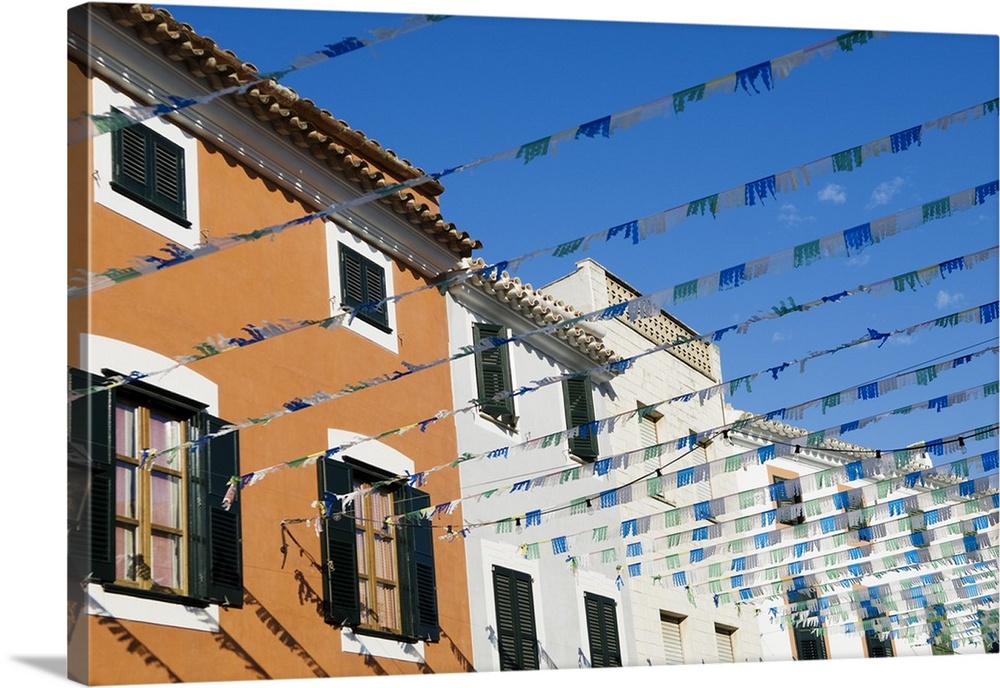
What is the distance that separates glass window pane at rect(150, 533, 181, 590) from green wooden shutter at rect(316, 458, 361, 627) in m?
1.19

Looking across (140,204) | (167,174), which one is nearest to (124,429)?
(140,204)

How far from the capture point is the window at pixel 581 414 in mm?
10523

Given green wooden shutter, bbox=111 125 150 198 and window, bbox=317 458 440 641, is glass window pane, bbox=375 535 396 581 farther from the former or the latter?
green wooden shutter, bbox=111 125 150 198

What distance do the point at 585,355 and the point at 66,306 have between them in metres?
5.58

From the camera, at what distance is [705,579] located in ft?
36.6

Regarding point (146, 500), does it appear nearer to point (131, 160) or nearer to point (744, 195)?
point (131, 160)

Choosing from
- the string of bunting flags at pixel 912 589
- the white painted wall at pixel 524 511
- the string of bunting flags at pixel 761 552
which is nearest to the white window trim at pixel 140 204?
the white painted wall at pixel 524 511

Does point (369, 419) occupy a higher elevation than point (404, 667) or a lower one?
higher

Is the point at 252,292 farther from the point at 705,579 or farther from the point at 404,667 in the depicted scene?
the point at 705,579

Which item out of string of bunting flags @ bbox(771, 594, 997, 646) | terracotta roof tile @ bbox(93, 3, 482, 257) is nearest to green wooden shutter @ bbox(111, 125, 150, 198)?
terracotta roof tile @ bbox(93, 3, 482, 257)

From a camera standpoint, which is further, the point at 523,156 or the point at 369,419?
the point at 369,419

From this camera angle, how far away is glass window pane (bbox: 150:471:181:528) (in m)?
6.35

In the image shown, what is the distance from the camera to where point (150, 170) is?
6941 millimetres

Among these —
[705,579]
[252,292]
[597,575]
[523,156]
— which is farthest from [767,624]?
[523,156]
